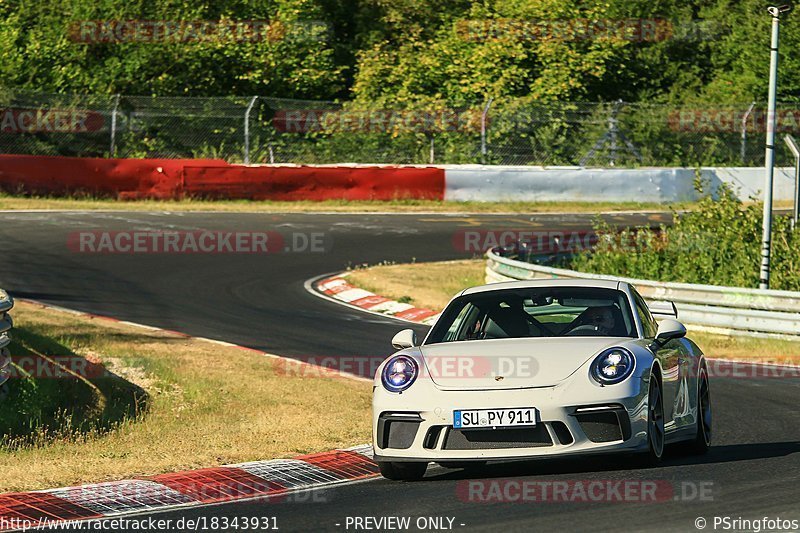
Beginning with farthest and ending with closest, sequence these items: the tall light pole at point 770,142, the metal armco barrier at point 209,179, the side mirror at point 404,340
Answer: the metal armco barrier at point 209,179 → the tall light pole at point 770,142 → the side mirror at point 404,340

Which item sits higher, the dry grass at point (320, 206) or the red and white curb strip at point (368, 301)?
the dry grass at point (320, 206)

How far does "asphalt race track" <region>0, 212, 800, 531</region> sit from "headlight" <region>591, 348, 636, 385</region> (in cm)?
59

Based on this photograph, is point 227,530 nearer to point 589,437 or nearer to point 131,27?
point 589,437

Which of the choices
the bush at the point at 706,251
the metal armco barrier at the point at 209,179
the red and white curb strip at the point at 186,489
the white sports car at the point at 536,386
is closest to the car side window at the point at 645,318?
the white sports car at the point at 536,386

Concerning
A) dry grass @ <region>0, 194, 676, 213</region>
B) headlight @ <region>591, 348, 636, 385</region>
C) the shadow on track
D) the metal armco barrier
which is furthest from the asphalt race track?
the metal armco barrier

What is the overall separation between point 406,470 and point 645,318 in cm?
214

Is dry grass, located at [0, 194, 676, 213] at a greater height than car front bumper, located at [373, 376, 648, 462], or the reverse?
car front bumper, located at [373, 376, 648, 462]

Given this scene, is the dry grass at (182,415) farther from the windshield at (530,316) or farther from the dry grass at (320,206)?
the dry grass at (320,206)

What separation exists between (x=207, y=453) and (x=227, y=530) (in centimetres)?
275

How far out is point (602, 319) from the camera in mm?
9156

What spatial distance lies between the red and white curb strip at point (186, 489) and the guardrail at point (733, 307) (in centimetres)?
848

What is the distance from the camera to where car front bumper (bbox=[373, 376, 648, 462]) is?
26.1ft

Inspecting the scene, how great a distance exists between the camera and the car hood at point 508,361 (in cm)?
820

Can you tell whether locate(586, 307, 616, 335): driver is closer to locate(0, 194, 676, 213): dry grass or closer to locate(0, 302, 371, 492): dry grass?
locate(0, 302, 371, 492): dry grass
